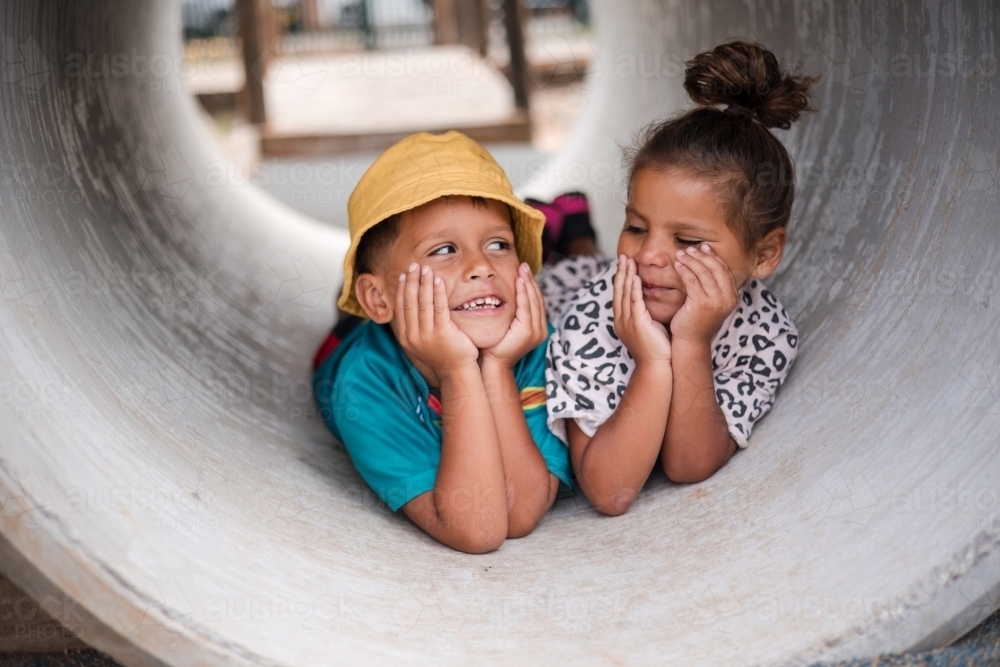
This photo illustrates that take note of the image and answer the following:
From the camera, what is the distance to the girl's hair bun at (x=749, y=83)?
2.20m

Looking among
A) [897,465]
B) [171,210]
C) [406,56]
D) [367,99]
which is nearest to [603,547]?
[897,465]

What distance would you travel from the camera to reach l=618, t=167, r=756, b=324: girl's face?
2.13 metres

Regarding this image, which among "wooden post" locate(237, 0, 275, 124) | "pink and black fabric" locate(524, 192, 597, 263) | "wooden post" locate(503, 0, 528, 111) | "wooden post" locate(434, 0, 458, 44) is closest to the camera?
"pink and black fabric" locate(524, 192, 597, 263)

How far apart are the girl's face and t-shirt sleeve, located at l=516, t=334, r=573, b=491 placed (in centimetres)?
32

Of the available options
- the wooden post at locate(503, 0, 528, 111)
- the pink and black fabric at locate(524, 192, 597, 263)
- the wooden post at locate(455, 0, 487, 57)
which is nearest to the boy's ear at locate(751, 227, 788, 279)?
the pink and black fabric at locate(524, 192, 597, 263)

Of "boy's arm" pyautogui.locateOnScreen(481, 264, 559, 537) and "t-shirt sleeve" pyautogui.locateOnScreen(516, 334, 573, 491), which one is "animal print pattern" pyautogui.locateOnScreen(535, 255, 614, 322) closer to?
"t-shirt sleeve" pyautogui.locateOnScreen(516, 334, 573, 491)

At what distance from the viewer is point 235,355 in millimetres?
2854

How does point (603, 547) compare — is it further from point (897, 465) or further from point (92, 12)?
point (92, 12)

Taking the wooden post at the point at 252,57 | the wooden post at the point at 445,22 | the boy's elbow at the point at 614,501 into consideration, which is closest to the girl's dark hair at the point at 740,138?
the boy's elbow at the point at 614,501

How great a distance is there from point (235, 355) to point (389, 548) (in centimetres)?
103

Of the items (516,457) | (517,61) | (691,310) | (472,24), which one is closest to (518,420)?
(516,457)

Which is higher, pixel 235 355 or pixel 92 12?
pixel 92 12

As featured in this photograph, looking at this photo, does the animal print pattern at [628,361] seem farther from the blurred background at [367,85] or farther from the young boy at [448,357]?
the blurred background at [367,85]

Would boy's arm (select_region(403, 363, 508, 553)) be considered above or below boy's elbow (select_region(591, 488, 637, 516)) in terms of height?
above
